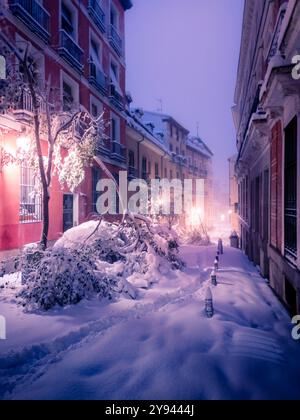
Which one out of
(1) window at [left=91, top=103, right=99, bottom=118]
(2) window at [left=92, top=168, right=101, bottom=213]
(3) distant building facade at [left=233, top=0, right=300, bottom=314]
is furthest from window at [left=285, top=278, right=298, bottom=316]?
(1) window at [left=91, top=103, right=99, bottom=118]

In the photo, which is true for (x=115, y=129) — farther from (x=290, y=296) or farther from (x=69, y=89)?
(x=290, y=296)

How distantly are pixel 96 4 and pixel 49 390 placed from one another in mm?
18658

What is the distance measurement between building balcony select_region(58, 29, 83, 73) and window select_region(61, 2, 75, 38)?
3.18 ft

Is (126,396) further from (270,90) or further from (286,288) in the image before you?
(270,90)

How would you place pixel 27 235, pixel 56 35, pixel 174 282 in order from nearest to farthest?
pixel 174 282 < pixel 27 235 < pixel 56 35

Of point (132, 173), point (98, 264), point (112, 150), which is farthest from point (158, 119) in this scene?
point (98, 264)

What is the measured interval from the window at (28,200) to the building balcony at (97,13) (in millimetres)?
10191

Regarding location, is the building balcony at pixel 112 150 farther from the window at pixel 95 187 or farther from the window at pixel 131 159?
the window at pixel 131 159

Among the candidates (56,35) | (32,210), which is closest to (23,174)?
(32,210)

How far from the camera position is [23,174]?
10625 mm

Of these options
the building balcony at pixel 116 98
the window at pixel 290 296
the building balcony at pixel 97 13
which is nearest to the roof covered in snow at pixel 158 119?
the building balcony at pixel 116 98

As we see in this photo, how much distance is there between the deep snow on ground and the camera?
11.6 feet

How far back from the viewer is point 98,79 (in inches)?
660

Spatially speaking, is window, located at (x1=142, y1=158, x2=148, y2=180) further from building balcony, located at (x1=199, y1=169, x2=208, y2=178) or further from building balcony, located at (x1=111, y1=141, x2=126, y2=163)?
building balcony, located at (x1=199, y1=169, x2=208, y2=178)
